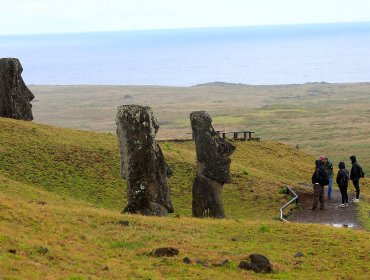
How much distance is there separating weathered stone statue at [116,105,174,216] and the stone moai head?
8.52 ft

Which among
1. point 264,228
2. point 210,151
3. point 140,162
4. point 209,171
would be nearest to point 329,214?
point 209,171

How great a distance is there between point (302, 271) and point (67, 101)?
489 feet

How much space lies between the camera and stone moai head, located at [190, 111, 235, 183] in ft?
93.5

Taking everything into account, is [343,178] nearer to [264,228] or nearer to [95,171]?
[264,228]

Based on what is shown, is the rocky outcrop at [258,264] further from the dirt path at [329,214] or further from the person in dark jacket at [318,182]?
the person in dark jacket at [318,182]

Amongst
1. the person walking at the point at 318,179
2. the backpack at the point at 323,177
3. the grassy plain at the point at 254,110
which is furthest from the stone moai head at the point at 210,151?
the grassy plain at the point at 254,110

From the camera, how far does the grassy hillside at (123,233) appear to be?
1723cm

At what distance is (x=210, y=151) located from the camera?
93.8ft

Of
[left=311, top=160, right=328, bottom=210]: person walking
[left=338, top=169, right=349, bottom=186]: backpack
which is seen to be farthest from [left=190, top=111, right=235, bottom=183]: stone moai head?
[left=338, top=169, right=349, bottom=186]: backpack

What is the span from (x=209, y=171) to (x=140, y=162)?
3340 millimetres

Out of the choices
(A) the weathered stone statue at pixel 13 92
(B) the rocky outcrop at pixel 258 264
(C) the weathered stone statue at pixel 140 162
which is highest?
(A) the weathered stone statue at pixel 13 92

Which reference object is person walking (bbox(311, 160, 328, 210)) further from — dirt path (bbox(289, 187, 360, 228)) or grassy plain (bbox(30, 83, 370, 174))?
grassy plain (bbox(30, 83, 370, 174))

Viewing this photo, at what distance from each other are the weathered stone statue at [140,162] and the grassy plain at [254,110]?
40710 millimetres

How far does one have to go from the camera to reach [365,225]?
30.1 metres
